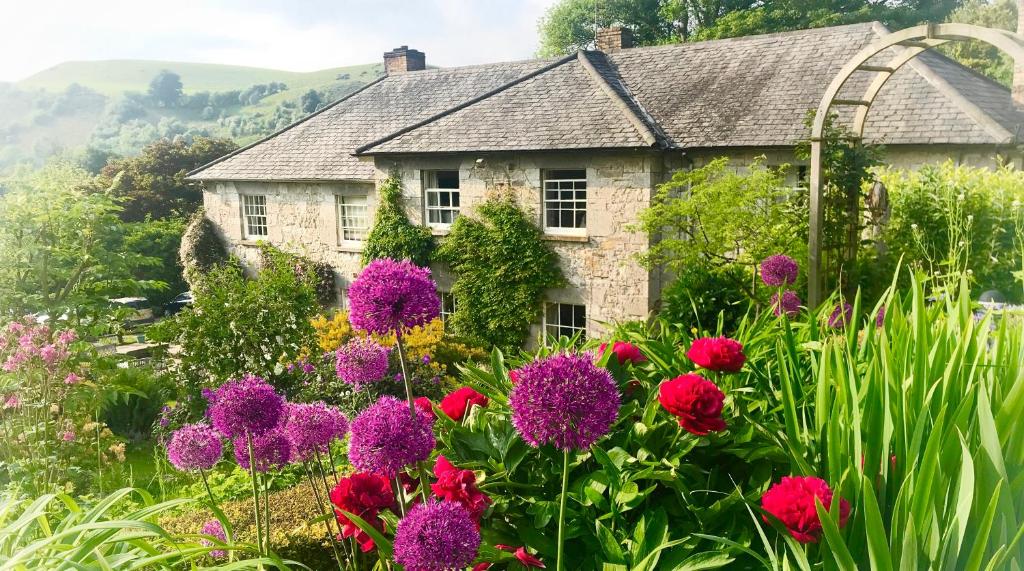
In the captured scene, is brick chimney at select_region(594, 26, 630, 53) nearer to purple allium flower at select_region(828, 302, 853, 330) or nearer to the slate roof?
the slate roof

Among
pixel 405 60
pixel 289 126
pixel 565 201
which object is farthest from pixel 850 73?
pixel 289 126

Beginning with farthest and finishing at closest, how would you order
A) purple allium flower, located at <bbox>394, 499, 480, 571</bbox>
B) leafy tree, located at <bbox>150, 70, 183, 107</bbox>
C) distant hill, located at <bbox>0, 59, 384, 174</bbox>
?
leafy tree, located at <bbox>150, 70, 183, 107</bbox>
distant hill, located at <bbox>0, 59, 384, 174</bbox>
purple allium flower, located at <bbox>394, 499, 480, 571</bbox>

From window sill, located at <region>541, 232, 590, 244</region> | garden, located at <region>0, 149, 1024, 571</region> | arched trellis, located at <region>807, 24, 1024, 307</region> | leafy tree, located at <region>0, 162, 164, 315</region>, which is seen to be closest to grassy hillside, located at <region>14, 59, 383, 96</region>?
leafy tree, located at <region>0, 162, 164, 315</region>

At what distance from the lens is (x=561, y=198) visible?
10.3m

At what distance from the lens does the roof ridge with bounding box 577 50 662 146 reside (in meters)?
9.18

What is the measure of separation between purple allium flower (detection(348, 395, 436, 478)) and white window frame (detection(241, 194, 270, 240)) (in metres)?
12.9

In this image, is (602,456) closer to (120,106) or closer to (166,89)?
(120,106)

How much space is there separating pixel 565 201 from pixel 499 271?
54.8 inches

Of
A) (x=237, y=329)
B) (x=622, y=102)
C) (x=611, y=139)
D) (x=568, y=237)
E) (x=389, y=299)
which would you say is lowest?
(x=237, y=329)

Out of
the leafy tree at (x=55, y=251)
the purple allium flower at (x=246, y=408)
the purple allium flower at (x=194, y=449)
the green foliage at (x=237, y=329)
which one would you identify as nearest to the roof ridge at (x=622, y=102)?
the green foliage at (x=237, y=329)

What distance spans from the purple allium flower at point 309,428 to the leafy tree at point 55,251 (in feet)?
12.9

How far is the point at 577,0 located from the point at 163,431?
989 centimetres

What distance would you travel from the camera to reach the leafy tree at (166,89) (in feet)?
27.6

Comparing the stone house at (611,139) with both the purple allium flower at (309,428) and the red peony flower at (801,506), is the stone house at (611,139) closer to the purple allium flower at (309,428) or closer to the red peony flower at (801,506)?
the purple allium flower at (309,428)
